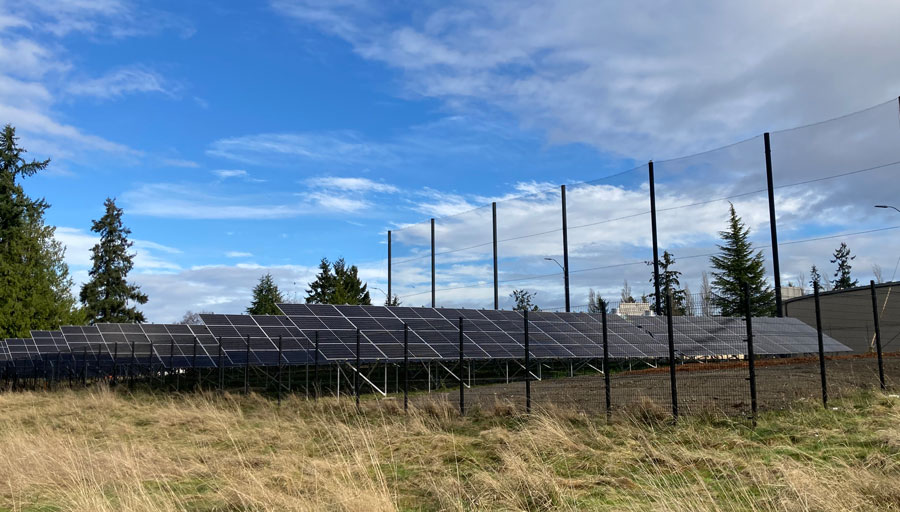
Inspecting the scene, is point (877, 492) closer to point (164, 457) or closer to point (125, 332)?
point (164, 457)

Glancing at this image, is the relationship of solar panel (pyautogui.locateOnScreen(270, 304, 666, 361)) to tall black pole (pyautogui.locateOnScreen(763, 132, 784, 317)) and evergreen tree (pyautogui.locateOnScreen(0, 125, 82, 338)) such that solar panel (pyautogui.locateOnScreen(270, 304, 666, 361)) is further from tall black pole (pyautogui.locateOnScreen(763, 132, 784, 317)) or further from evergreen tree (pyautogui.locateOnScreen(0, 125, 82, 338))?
evergreen tree (pyautogui.locateOnScreen(0, 125, 82, 338))

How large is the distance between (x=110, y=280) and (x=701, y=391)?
211 ft

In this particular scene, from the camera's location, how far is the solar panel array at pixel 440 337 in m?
20.7

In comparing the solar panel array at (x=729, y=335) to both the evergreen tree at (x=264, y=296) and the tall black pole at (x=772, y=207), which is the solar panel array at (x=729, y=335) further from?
the evergreen tree at (x=264, y=296)

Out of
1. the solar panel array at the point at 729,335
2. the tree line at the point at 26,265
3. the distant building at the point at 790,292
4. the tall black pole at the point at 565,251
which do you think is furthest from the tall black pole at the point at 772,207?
the tree line at the point at 26,265

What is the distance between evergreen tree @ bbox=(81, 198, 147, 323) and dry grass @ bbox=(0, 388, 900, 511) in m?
57.8

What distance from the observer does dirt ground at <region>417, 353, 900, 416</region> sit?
12.0 metres

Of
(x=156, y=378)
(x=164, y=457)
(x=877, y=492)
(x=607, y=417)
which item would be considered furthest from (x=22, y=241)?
(x=877, y=492)

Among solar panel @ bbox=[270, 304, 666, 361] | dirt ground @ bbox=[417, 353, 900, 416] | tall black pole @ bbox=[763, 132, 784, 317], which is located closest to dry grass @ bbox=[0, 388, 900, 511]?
dirt ground @ bbox=[417, 353, 900, 416]

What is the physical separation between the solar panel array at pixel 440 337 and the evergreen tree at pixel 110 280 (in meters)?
33.6

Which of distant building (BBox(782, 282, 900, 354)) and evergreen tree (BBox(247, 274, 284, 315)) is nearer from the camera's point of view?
distant building (BBox(782, 282, 900, 354))

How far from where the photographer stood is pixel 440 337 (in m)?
21.8

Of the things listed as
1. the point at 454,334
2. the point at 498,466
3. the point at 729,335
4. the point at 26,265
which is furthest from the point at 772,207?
the point at 26,265

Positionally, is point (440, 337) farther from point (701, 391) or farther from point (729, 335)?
point (729, 335)
